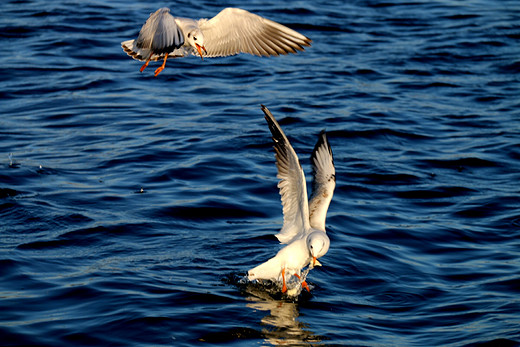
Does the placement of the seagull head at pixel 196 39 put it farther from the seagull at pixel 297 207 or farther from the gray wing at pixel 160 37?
the seagull at pixel 297 207

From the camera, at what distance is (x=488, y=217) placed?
10734 millimetres

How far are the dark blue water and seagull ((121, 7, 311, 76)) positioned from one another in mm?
2144

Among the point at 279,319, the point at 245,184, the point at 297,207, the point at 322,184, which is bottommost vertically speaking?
the point at 279,319

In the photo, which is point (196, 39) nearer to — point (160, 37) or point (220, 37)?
point (160, 37)

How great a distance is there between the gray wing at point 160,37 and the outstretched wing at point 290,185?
1.25 meters

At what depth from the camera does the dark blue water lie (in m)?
7.73

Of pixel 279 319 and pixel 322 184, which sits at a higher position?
pixel 322 184

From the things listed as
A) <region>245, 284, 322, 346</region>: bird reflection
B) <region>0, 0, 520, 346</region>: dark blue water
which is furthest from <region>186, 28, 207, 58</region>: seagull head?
<region>245, 284, 322, 346</region>: bird reflection

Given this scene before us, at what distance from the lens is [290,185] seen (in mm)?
8133

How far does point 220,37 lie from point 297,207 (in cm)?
240

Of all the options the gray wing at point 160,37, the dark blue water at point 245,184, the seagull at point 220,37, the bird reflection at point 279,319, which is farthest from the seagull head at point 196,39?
the bird reflection at point 279,319

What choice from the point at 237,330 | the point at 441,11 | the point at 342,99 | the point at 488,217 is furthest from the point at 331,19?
the point at 237,330

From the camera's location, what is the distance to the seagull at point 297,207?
788cm

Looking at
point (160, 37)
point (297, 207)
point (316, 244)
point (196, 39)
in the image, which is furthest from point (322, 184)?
point (160, 37)
